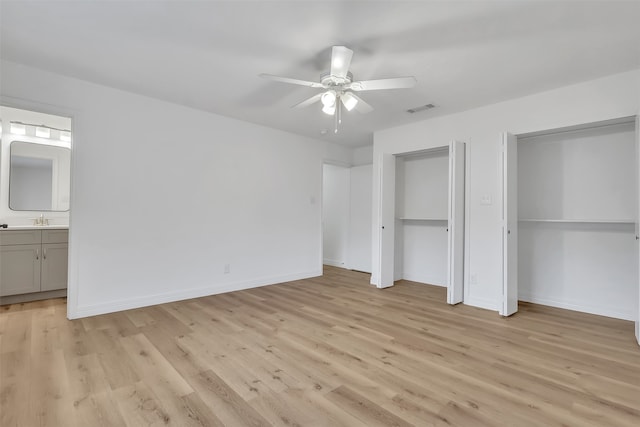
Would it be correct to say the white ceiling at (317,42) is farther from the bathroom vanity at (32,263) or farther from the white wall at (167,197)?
the bathroom vanity at (32,263)

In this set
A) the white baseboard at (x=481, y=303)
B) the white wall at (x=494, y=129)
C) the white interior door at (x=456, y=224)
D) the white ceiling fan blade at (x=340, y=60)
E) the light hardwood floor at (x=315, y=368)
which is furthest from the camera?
the white interior door at (x=456, y=224)

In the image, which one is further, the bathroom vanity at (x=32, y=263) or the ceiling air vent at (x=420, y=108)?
the ceiling air vent at (x=420, y=108)

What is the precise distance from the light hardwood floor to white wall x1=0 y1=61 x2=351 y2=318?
49cm

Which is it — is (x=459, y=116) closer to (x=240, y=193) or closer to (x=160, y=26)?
(x=240, y=193)

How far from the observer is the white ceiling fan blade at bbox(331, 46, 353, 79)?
222 cm

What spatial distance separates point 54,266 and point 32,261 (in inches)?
8.9

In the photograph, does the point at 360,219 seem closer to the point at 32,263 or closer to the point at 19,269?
the point at 32,263

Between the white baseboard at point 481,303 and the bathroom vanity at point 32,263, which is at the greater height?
the bathroom vanity at point 32,263

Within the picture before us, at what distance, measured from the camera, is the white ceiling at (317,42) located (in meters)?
2.03

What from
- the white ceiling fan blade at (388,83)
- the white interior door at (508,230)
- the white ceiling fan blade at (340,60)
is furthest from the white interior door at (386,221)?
the white ceiling fan blade at (340,60)

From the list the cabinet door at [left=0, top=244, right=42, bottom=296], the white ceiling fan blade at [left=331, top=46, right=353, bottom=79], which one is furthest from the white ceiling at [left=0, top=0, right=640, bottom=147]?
the cabinet door at [left=0, top=244, right=42, bottom=296]

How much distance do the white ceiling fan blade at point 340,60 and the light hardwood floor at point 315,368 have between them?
224cm

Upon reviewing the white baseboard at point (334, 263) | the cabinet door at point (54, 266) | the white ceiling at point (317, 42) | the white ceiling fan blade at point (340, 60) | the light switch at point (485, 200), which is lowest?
the white baseboard at point (334, 263)

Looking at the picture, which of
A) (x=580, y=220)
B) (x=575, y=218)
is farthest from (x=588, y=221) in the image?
(x=575, y=218)
